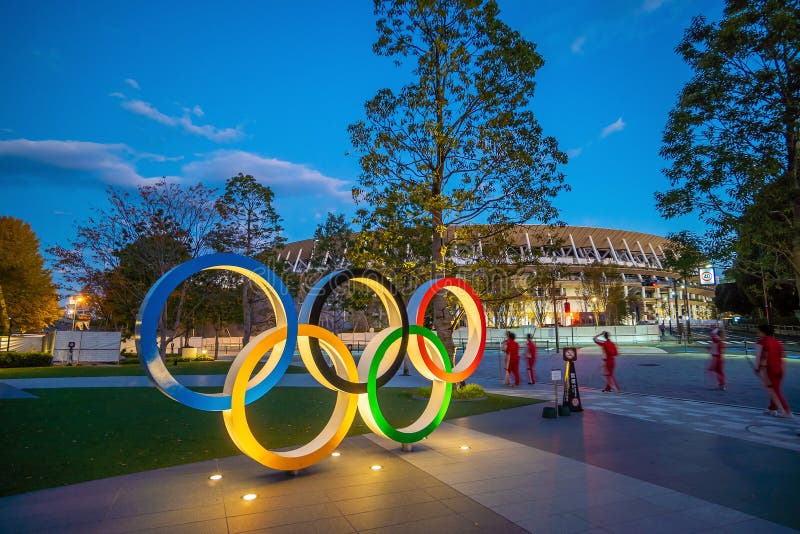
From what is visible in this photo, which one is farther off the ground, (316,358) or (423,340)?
(423,340)

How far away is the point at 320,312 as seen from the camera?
6.80 metres

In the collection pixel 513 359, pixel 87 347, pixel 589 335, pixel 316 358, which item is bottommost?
pixel 87 347

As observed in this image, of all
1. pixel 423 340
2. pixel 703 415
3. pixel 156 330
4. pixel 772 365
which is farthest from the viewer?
pixel 703 415

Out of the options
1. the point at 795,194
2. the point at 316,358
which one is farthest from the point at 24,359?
the point at 795,194

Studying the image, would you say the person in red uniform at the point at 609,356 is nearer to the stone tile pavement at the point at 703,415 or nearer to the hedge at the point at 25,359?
the stone tile pavement at the point at 703,415

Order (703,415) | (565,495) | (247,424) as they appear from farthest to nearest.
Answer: (703,415), (247,424), (565,495)

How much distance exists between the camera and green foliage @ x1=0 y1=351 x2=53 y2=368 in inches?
983

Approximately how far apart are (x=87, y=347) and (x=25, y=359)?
2893mm

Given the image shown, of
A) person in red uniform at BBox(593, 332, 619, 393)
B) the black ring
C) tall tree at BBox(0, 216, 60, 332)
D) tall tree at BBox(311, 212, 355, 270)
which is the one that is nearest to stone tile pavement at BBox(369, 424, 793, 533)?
the black ring

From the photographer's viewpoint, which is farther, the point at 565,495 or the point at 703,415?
the point at 703,415

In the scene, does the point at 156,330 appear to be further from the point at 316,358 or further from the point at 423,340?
the point at 423,340

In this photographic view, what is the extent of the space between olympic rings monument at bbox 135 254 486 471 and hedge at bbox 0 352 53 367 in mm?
25806

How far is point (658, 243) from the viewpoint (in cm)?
9394

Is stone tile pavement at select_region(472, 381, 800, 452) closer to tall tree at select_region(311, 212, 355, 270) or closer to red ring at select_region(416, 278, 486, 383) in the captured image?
red ring at select_region(416, 278, 486, 383)
